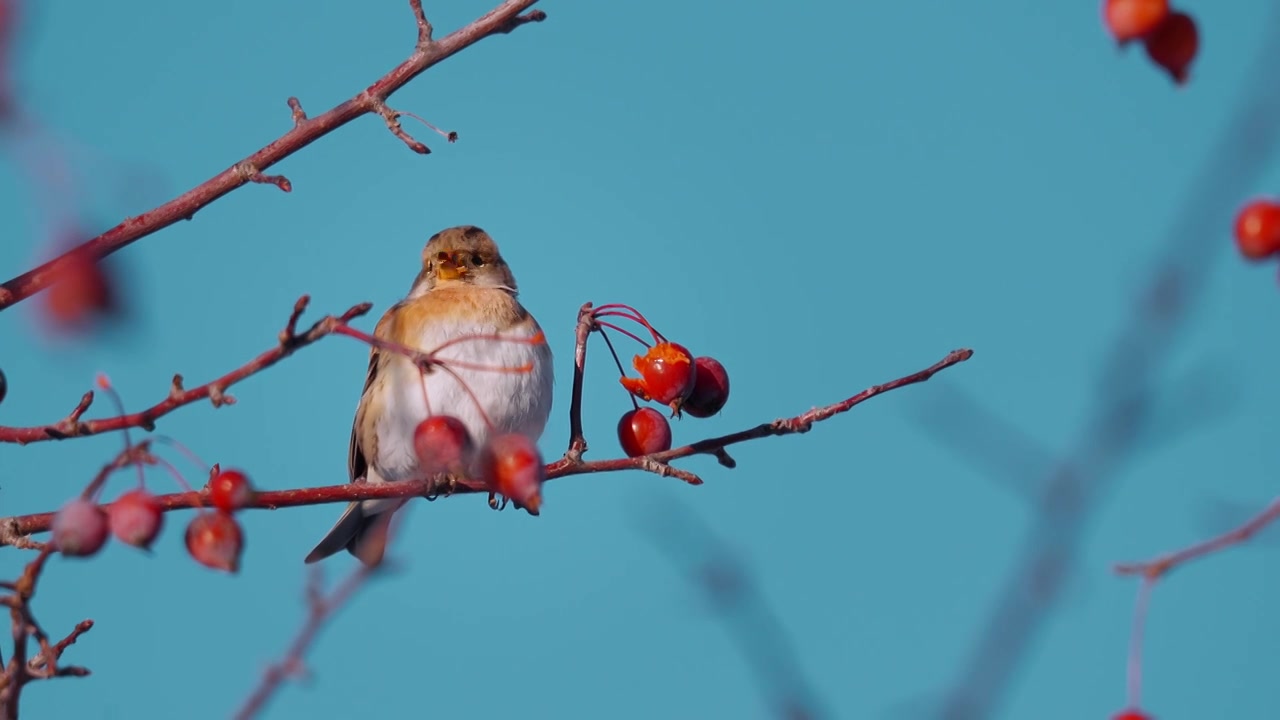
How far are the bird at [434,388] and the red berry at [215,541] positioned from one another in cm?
270

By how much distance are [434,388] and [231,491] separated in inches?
115

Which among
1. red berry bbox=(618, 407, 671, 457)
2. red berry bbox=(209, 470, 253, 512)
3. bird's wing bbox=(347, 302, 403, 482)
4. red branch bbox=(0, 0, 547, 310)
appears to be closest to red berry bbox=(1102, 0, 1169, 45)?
red branch bbox=(0, 0, 547, 310)

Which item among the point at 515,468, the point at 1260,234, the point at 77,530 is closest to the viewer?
the point at 1260,234

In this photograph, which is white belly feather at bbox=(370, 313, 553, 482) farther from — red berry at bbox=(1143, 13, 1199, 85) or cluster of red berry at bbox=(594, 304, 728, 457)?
red berry at bbox=(1143, 13, 1199, 85)

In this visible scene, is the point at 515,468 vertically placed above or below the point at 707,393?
below

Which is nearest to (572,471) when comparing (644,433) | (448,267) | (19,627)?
(644,433)

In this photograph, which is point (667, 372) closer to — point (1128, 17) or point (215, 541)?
point (215, 541)

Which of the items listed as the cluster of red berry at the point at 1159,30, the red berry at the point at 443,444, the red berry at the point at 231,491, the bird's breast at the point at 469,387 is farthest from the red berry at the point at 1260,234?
the bird's breast at the point at 469,387

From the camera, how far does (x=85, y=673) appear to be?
102 inches

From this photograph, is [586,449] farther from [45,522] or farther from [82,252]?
[82,252]

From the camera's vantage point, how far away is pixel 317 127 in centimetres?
300

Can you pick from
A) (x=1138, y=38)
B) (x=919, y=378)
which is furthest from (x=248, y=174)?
(x=1138, y=38)

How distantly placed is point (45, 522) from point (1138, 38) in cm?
223

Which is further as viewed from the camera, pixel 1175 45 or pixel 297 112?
pixel 297 112
